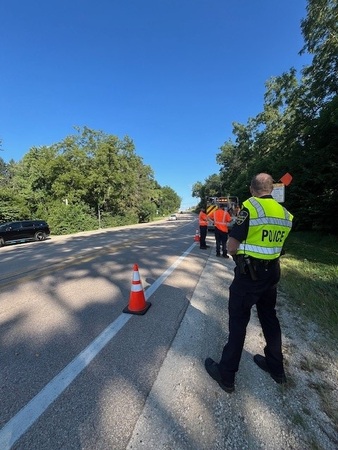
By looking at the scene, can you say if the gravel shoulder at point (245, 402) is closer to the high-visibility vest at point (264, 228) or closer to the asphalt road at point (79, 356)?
the asphalt road at point (79, 356)

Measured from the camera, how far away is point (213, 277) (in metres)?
6.62

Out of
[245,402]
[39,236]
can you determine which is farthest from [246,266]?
[39,236]

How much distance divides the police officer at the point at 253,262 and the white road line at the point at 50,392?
1.47 meters

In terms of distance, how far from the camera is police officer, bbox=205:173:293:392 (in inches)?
95.5

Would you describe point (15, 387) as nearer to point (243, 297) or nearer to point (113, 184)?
point (243, 297)

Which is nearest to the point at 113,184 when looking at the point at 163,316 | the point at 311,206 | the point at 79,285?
the point at 311,206

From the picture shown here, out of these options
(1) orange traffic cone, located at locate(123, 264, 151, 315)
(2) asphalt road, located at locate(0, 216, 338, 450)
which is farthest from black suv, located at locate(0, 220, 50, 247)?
(1) orange traffic cone, located at locate(123, 264, 151, 315)

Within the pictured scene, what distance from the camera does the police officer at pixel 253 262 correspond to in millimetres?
2426

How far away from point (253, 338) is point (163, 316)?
1411 mm

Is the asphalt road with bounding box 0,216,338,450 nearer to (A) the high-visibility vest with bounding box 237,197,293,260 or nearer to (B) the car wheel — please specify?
(A) the high-visibility vest with bounding box 237,197,293,260

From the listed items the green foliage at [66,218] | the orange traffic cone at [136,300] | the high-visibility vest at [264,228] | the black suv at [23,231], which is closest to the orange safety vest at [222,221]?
the orange traffic cone at [136,300]

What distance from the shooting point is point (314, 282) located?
5.69m

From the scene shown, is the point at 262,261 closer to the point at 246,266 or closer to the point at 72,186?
the point at 246,266

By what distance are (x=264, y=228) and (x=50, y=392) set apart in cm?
259
